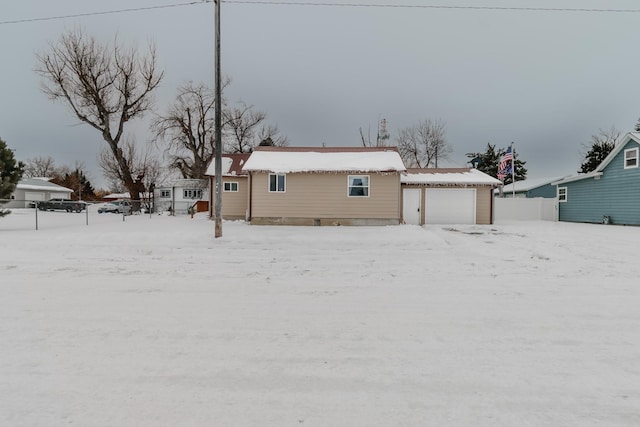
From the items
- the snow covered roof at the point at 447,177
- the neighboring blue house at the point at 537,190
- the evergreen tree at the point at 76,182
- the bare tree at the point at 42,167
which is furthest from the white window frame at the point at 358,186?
the bare tree at the point at 42,167

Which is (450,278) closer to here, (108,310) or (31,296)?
(108,310)

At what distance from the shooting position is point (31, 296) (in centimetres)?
488

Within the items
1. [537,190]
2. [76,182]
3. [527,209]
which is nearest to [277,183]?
[527,209]

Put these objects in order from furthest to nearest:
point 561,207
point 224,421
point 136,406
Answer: point 561,207, point 136,406, point 224,421

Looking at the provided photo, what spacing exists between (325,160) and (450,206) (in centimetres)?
778

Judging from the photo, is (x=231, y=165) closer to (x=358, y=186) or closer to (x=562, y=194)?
(x=358, y=186)

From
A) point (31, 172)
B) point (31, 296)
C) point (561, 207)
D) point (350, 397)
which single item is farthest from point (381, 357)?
point (31, 172)

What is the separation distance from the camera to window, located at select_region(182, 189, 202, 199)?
39.4m

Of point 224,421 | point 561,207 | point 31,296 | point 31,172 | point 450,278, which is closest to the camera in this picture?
point 224,421

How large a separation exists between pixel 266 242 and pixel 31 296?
653 centimetres

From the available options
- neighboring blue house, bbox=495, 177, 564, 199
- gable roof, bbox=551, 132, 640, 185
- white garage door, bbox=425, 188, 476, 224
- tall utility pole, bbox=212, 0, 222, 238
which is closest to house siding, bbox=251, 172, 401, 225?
white garage door, bbox=425, 188, 476, 224

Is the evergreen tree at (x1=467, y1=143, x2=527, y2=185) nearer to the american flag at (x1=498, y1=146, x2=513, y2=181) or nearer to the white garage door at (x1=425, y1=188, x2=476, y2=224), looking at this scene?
the american flag at (x1=498, y1=146, x2=513, y2=181)

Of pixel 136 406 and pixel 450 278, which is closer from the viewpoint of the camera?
pixel 136 406

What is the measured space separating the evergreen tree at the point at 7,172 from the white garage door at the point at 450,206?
64.2 feet
